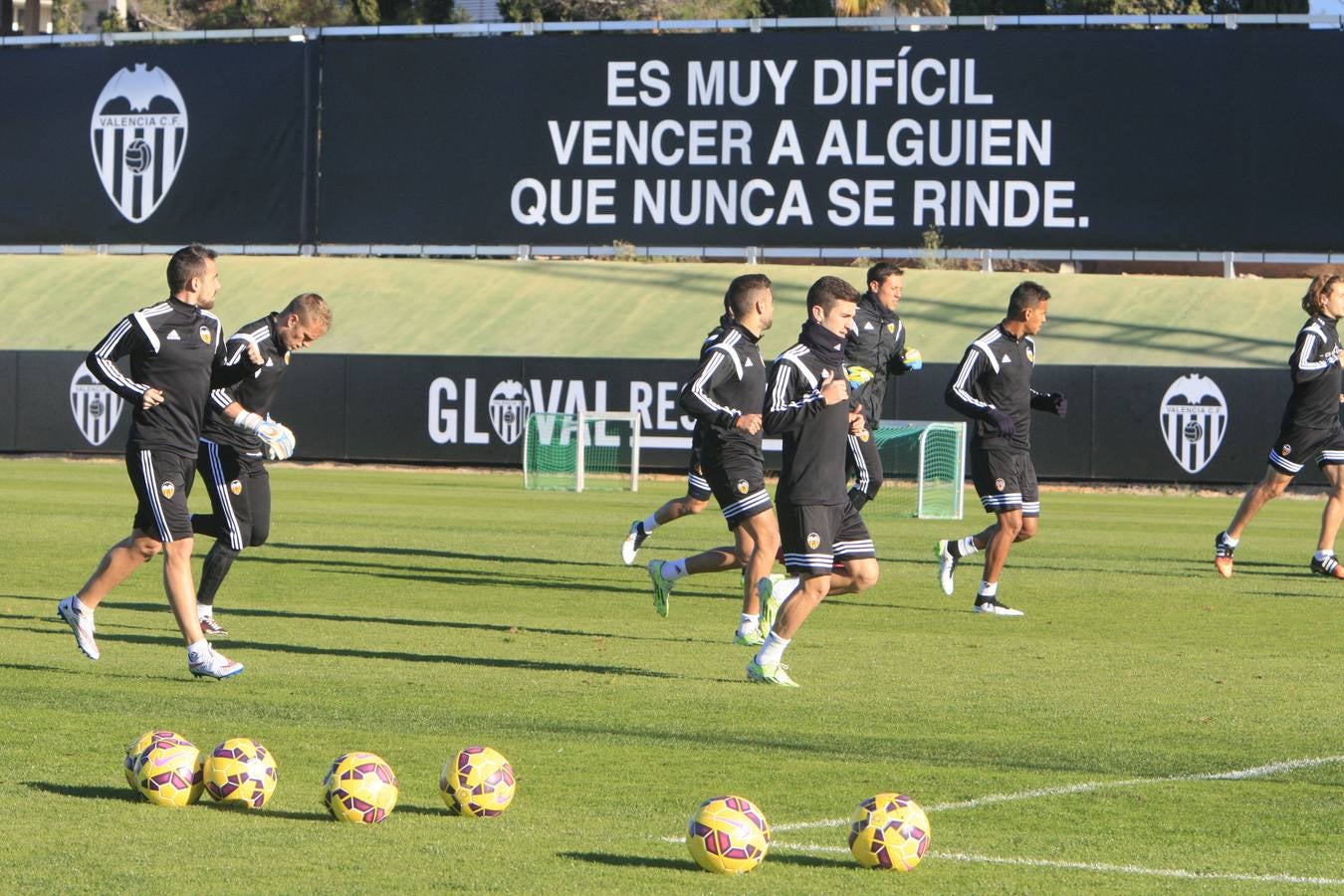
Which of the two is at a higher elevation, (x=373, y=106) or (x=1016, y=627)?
(x=373, y=106)

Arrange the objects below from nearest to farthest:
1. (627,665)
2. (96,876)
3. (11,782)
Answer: (96,876) < (11,782) < (627,665)

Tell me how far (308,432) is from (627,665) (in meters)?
23.8

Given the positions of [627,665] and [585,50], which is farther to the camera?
[585,50]

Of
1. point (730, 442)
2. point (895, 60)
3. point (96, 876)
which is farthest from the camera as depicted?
point (895, 60)

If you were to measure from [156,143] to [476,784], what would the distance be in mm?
37549

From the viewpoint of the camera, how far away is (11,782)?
7.07m

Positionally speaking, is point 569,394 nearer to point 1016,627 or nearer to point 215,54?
point 215,54

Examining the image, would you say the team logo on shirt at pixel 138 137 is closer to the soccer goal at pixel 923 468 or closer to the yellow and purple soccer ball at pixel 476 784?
the soccer goal at pixel 923 468

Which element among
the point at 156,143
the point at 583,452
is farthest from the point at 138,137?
the point at 583,452

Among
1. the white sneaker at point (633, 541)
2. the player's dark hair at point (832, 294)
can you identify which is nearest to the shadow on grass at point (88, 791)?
the player's dark hair at point (832, 294)

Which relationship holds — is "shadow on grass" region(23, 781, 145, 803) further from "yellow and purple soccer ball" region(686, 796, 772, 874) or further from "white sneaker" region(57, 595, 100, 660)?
"white sneaker" region(57, 595, 100, 660)

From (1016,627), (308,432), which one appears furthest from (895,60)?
(1016,627)

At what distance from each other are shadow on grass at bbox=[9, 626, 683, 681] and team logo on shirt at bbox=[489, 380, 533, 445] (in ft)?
69.6

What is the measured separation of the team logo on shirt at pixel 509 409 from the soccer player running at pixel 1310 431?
18107 millimetres
